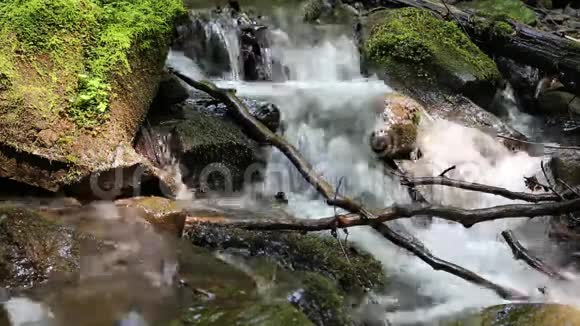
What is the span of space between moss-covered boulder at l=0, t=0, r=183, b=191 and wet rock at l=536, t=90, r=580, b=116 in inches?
226

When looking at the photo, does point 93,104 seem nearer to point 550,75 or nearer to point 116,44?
point 116,44

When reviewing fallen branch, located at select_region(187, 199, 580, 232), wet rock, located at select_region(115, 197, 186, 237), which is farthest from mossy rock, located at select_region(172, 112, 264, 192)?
fallen branch, located at select_region(187, 199, 580, 232)

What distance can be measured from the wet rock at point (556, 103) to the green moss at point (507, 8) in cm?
225

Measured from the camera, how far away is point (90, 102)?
4902 millimetres

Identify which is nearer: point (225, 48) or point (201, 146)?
point (201, 146)

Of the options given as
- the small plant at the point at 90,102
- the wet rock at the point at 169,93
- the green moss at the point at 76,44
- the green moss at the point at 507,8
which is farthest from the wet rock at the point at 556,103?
the small plant at the point at 90,102

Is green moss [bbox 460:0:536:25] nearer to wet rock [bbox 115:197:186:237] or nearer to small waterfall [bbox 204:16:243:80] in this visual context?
small waterfall [bbox 204:16:243:80]

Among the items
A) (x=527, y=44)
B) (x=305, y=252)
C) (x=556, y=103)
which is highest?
(x=527, y=44)

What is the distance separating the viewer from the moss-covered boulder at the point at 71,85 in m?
4.54

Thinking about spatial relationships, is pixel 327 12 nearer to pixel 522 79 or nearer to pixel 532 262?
pixel 522 79

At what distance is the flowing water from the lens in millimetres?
4426

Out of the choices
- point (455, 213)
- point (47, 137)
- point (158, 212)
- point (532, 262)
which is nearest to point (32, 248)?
point (158, 212)

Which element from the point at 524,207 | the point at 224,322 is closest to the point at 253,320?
the point at 224,322

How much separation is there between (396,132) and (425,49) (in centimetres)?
189
